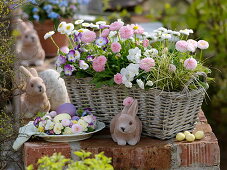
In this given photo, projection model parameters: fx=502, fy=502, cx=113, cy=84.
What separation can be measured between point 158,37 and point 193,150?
0.69 meters

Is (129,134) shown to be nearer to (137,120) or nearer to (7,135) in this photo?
(137,120)

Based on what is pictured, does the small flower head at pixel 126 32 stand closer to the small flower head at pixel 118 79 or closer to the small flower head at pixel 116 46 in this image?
the small flower head at pixel 116 46

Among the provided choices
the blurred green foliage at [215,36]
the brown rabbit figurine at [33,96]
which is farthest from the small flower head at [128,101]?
the blurred green foliage at [215,36]

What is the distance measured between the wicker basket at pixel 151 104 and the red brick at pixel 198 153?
131 millimetres

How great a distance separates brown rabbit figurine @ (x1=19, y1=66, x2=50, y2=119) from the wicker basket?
1.15ft

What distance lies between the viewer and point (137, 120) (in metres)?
2.73

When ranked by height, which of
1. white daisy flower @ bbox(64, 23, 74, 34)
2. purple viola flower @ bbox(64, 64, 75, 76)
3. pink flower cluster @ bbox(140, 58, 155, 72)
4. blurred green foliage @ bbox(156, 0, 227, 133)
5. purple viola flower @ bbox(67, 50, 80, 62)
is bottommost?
blurred green foliage @ bbox(156, 0, 227, 133)

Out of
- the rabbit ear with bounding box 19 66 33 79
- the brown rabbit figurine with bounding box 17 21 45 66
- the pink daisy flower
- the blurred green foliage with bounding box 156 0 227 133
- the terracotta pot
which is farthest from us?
the blurred green foliage with bounding box 156 0 227 133

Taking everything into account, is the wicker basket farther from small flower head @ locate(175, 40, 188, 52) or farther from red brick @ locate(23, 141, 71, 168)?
red brick @ locate(23, 141, 71, 168)

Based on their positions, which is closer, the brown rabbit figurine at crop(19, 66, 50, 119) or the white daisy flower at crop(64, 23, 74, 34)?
the white daisy flower at crop(64, 23, 74, 34)

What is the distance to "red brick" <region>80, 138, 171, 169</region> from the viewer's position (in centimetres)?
268

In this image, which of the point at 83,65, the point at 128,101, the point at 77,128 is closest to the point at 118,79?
the point at 128,101

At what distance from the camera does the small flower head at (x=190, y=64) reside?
267cm

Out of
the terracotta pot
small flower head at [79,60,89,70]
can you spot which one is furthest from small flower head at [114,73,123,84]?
the terracotta pot
